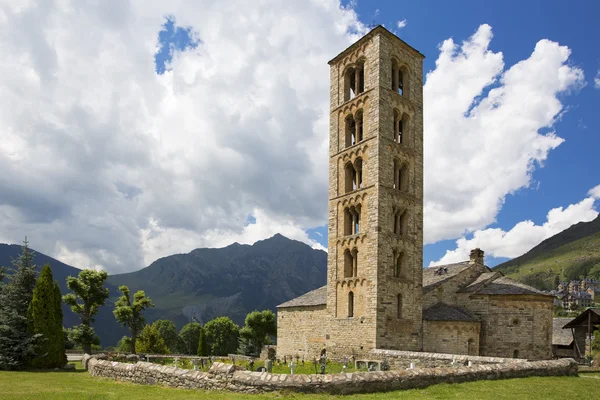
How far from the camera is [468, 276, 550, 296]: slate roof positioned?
33.1 metres

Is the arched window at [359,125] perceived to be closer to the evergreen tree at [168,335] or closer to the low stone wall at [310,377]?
the low stone wall at [310,377]

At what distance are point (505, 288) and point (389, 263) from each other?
939 centimetres

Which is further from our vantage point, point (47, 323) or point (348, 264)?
point (348, 264)

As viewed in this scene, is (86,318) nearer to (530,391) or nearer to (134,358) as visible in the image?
(134,358)

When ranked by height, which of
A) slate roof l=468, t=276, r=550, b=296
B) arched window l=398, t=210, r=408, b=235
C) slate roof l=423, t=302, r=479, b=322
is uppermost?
arched window l=398, t=210, r=408, b=235

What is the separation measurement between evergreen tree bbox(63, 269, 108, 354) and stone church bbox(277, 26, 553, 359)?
17208mm

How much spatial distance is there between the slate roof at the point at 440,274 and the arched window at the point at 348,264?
6.52 m

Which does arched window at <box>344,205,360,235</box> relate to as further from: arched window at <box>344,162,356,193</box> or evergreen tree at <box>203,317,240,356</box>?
evergreen tree at <box>203,317,240,356</box>

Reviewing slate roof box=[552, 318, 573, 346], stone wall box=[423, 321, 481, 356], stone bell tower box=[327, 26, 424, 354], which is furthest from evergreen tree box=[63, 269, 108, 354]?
slate roof box=[552, 318, 573, 346]

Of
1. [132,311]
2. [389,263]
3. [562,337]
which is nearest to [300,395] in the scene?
[389,263]

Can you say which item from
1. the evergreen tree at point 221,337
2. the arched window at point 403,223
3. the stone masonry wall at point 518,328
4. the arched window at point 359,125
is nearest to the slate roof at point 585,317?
the stone masonry wall at point 518,328

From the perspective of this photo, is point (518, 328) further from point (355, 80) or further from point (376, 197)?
point (355, 80)

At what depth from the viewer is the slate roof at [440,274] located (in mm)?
36897

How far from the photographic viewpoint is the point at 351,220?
36812mm
